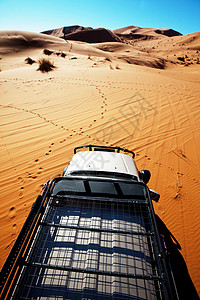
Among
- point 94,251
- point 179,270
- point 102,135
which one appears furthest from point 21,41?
point 179,270

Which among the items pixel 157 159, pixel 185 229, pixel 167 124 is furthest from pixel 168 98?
pixel 185 229

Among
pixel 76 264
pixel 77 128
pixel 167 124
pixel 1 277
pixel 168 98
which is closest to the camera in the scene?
pixel 1 277

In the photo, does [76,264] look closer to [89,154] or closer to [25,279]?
[25,279]

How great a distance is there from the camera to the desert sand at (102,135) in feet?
9.69

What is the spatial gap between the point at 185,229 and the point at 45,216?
2.63 m

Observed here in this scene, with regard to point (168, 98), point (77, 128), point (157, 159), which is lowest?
point (157, 159)

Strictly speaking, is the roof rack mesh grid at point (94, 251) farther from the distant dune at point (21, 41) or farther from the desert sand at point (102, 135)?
the distant dune at point (21, 41)

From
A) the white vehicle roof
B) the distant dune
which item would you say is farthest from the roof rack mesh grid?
the distant dune

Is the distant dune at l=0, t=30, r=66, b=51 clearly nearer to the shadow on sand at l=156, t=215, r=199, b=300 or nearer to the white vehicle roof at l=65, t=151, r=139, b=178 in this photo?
the white vehicle roof at l=65, t=151, r=139, b=178

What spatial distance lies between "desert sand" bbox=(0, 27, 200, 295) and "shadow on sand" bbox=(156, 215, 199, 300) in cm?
9

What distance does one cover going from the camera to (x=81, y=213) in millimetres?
1890

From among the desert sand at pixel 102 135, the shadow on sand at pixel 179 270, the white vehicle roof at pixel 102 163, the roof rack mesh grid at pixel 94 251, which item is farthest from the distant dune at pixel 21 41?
the shadow on sand at pixel 179 270

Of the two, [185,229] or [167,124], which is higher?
[167,124]

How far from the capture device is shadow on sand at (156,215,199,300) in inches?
78.5
